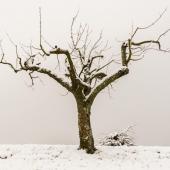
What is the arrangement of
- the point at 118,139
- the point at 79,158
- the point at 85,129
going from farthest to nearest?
the point at 118,139
the point at 85,129
the point at 79,158

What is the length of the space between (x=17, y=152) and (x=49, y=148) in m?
2.12

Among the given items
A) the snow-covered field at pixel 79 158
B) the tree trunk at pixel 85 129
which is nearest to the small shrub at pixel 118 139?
the snow-covered field at pixel 79 158

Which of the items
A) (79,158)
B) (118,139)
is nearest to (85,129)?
(79,158)

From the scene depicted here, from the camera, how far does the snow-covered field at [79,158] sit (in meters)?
20.4

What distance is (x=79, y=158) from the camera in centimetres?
2222

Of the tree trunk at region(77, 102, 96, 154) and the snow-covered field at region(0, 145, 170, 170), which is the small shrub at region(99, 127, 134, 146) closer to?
the snow-covered field at region(0, 145, 170, 170)

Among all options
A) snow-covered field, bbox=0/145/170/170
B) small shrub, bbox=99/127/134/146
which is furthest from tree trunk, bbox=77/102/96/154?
small shrub, bbox=99/127/134/146

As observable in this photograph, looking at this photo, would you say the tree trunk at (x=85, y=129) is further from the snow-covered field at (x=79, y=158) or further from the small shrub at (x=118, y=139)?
the small shrub at (x=118, y=139)

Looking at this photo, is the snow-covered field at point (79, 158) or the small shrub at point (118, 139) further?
the small shrub at point (118, 139)

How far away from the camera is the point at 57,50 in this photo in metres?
23.9

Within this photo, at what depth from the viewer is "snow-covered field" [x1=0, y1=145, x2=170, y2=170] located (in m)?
20.4

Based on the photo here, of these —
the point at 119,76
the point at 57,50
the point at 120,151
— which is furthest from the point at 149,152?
the point at 57,50

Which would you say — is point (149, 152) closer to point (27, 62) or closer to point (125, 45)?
point (125, 45)

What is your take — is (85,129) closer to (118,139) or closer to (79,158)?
(79,158)
